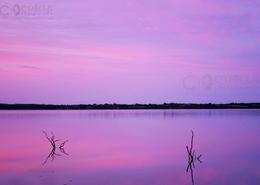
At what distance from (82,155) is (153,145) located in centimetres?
682

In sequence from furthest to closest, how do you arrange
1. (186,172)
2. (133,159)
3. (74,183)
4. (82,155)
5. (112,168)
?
(82,155) → (133,159) → (112,168) → (186,172) → (74,183)

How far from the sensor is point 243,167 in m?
16.6

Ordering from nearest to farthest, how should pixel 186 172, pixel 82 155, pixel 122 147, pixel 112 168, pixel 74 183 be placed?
1. pixel 74 183
2. pixel 186 172
3. pixel 112 168
4. pixel 82 155
5. pixel 122 147

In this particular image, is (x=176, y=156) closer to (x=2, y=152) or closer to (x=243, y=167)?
(x=243, y=167)

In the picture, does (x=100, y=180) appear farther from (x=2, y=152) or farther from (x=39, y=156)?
(x=2, y=152)

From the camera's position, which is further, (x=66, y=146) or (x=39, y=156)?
(x=66, y=146)

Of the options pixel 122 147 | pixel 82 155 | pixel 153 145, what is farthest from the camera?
pixel 153 145

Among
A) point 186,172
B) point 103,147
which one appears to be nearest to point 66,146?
point 103,147

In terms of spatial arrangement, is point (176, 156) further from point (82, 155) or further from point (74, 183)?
point (74, 183)

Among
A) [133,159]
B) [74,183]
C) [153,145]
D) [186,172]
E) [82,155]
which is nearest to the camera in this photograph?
[74,183]

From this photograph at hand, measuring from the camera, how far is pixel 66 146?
1016 inches

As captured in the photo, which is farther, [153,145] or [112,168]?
[153,145]

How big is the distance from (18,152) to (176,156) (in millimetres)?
8431

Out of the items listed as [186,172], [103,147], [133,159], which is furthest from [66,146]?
[186,172]
